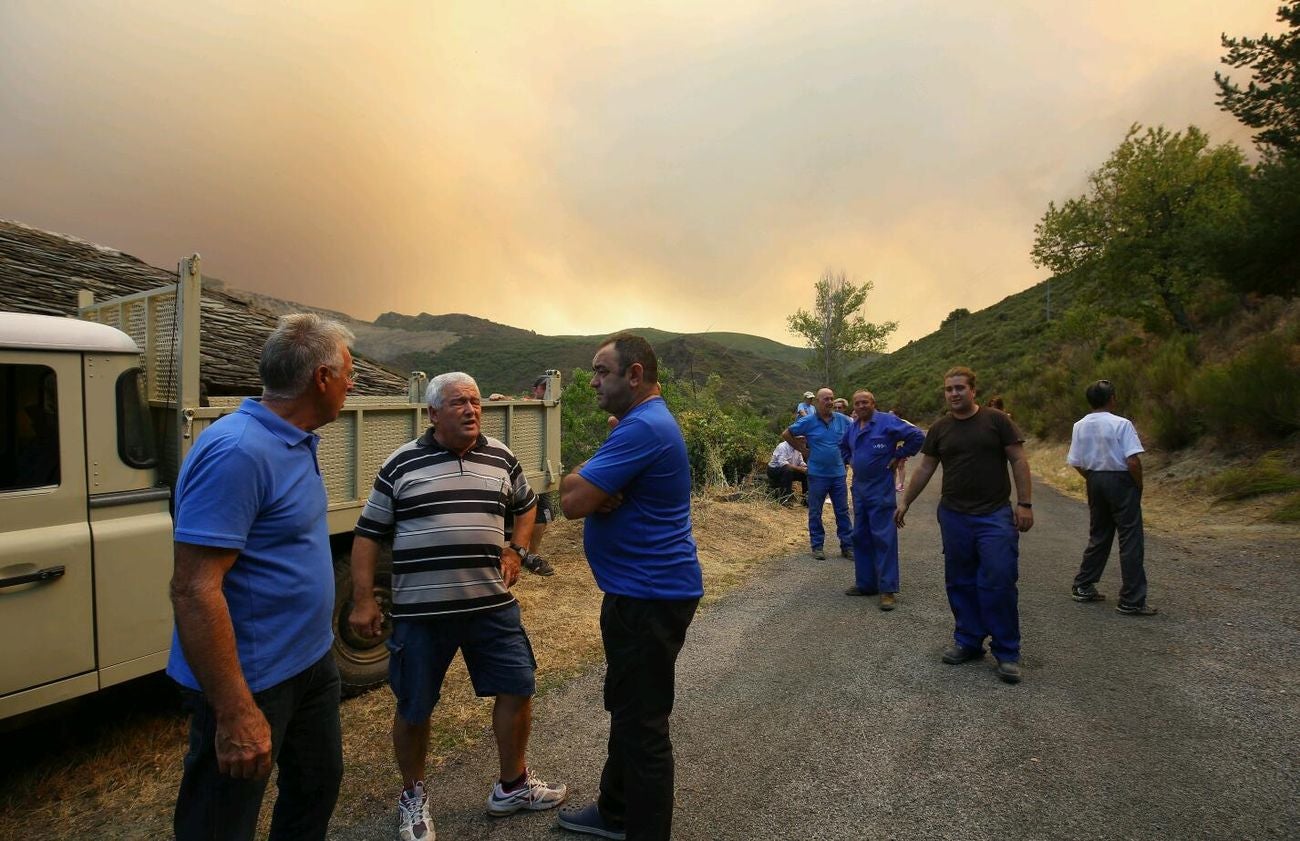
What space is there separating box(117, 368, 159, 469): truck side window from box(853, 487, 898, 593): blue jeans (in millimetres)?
5313

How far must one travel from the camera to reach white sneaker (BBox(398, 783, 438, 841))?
9.20ft

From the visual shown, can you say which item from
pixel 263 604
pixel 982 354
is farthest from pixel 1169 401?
pixel 982 354

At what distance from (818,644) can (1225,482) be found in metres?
8.89

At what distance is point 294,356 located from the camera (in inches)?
80.3

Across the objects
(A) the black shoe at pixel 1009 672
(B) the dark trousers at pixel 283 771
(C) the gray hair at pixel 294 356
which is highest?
(C) the gray hair at pixel 294 356

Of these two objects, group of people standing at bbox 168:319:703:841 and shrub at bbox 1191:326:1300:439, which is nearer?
group of people standing at bbox 168:319:703:841

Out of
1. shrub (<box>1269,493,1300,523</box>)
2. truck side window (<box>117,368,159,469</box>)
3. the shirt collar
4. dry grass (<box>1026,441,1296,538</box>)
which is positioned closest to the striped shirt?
the shirt collar

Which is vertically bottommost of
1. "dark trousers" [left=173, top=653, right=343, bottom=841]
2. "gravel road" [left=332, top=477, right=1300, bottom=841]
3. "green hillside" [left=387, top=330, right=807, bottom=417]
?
"gravel road" [left=332, top=477, right=1300, bottom=841]

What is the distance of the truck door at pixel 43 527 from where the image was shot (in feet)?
8.87

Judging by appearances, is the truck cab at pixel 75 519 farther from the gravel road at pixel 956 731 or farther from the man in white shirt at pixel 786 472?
the man in white shirt at pixel 786 472

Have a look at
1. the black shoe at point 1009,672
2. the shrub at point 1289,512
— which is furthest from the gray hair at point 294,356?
the shrub at point 1289,512

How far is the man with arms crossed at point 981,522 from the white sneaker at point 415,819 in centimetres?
349

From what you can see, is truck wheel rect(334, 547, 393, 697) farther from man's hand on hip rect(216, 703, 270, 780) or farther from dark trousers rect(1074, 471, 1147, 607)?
dark trousers rect(1074, 471, 1147, 607)

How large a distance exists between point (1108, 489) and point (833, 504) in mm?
2938
